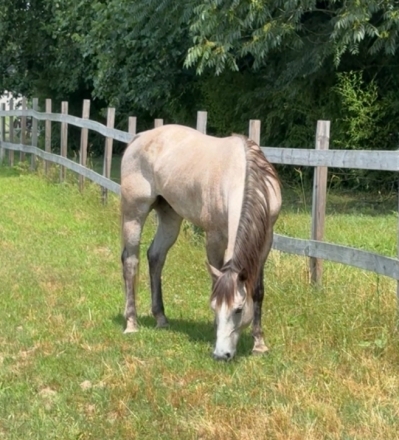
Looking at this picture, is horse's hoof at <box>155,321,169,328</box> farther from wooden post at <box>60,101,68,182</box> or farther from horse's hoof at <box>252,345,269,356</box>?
wooden post at <box>60,101,68,182</box>

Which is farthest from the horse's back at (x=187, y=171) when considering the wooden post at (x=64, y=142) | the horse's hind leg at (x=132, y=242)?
the wooden post at (x=64, y=142)

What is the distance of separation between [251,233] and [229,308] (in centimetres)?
52

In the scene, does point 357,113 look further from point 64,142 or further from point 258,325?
point 258,325

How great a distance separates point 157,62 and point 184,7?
4078 mm

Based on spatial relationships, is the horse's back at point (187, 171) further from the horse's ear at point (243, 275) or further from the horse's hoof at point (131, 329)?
the horse's hoof at point (131, 329)

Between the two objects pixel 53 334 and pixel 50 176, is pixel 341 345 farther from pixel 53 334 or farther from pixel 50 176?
Result: pixel 50 176

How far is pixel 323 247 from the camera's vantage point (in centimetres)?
720

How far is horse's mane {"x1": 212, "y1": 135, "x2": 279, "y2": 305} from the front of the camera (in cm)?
564

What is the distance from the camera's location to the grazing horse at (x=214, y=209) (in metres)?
5.68

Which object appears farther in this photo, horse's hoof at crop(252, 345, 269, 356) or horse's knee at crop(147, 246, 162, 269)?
horse's knee at crop(147, 246, 162, 269)

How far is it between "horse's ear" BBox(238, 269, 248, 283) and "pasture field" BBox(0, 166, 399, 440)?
0.54 m

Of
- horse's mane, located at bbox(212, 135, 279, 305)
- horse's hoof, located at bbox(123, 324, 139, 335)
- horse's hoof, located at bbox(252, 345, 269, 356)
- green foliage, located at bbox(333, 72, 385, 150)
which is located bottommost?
horse's hoof, located at bbox(123, 324, 139, 335)

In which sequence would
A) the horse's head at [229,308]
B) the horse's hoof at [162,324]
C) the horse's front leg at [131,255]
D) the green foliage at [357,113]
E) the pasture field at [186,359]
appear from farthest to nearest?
the green foliage at [357,113] < the horse's front leg at [131,255] < the horse's hoof at [162,324] < the horse's head at [229,308] < the pasture field at [186,359]

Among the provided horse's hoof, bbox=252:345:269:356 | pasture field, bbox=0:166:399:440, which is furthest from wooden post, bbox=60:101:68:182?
horse's hoof, bbox=252:345:269:356
